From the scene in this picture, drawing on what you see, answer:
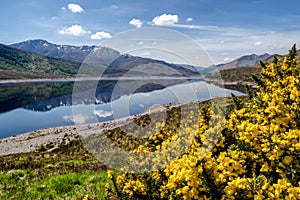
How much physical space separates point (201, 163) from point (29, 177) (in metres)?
8.54

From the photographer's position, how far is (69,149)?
98.2ft

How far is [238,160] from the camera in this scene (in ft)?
14.2

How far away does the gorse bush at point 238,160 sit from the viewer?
3875 millimetres

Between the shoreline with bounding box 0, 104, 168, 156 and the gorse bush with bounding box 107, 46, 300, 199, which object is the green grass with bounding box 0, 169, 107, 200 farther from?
the shoreline with bounding box 0, 104, 168, 156

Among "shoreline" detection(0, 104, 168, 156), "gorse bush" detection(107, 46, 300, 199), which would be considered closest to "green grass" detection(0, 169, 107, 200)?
"gorse bush" detection(107, 46, 300, 199)

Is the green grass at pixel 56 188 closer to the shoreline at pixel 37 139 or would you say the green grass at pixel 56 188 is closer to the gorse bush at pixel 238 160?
the gorse bush at pixel 238 160

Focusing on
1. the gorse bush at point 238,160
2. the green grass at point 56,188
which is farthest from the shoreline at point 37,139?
the gorse bush at point 238,160

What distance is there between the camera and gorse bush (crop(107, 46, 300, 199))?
388cm

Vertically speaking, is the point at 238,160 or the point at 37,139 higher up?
the point at 238,160

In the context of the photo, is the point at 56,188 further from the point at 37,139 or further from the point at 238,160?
the point at 37,139

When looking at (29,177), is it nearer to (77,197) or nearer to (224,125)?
(77,197)

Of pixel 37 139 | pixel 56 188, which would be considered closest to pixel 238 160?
pixel 56 188

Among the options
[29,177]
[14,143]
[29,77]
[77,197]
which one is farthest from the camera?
[29,77]

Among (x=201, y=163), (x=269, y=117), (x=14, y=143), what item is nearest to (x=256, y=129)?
(x=269, y=117)
